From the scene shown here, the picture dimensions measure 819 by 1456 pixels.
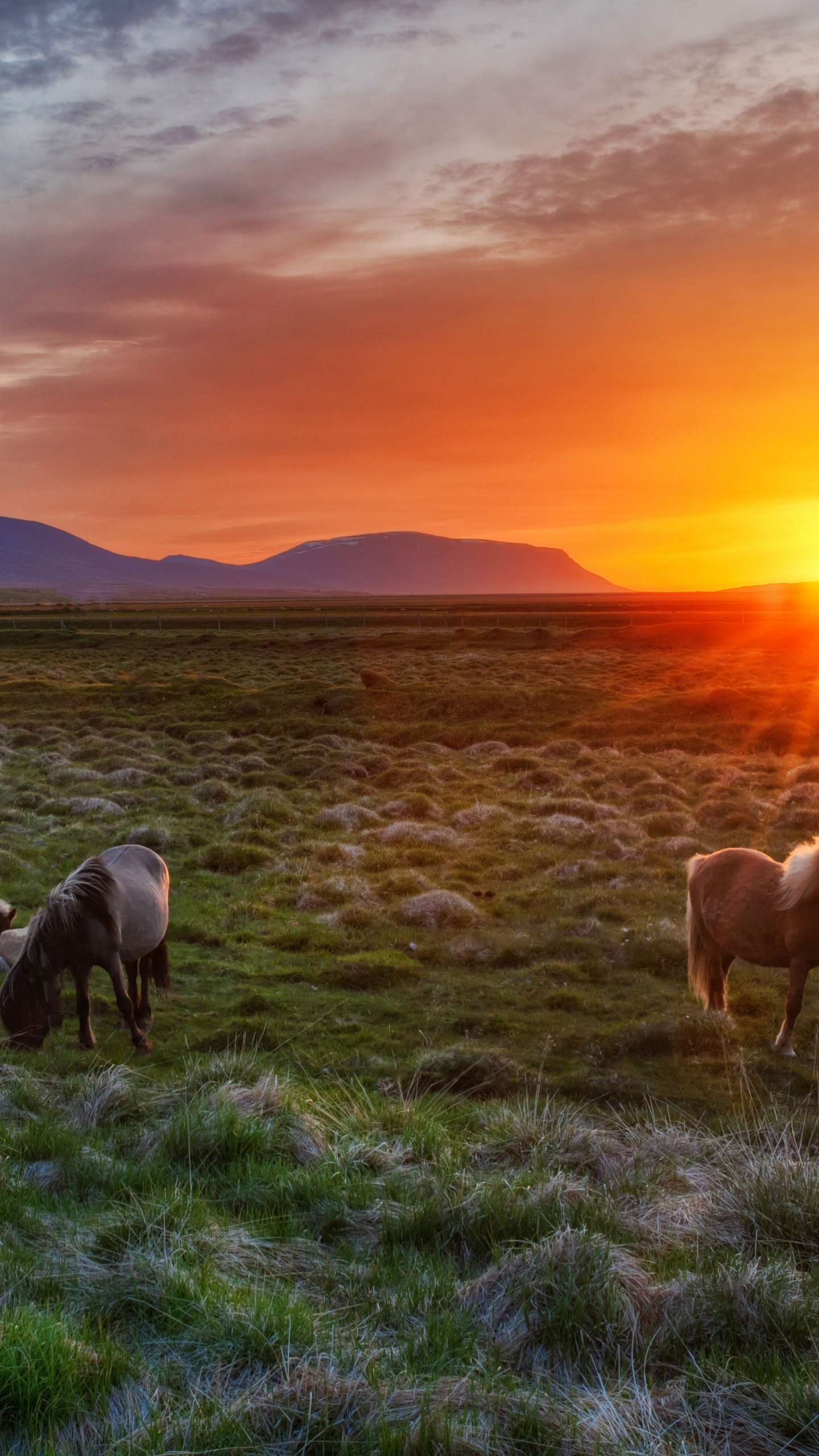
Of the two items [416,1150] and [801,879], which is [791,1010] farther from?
[416,1150]

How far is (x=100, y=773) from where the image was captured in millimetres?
22688

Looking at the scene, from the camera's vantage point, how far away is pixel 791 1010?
8.45 metres

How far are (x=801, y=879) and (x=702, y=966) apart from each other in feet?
5.80

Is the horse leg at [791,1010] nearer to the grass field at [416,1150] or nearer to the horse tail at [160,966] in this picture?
the grass field at [416,1150]

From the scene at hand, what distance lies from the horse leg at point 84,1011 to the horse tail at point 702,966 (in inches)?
245

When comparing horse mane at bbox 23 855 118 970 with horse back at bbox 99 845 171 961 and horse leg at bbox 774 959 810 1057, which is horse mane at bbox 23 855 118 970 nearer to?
horse back at bbox 99 845 171 961

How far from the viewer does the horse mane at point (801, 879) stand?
843 cm

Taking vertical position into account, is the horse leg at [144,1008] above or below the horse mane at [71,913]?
below

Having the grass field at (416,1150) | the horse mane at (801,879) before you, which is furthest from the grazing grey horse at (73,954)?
the horse mane at (801,879)

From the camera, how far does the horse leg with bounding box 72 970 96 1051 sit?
8219mm

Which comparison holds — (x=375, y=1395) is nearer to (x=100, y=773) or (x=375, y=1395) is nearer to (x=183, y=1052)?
(x=183, y=1052)

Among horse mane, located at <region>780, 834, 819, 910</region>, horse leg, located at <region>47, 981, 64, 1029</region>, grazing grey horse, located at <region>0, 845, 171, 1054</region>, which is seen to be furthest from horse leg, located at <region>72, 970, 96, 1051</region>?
horse mane, located at <region>780, 834, 819, 910</region>

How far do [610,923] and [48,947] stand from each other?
296 inches

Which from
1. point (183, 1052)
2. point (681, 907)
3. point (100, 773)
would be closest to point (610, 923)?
point (681, 907)
